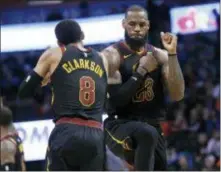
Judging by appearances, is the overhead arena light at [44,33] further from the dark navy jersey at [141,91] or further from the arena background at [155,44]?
the dark navy jersey at [141,91]

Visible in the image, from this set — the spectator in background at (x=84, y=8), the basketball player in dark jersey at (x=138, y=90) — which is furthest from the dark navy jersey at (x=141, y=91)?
the spectator in background at (x=84, y=8)

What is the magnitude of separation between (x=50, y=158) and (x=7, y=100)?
8418 millimetres

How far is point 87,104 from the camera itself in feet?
20.9

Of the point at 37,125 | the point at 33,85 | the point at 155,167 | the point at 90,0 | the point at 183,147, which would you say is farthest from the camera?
the point at 90,0

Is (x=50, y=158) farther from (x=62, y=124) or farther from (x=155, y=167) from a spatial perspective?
(x=155, y=167)

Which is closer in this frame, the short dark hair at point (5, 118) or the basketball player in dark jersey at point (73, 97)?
the basketball player in dark jersey at point (73, 97)

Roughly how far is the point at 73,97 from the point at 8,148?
292cm

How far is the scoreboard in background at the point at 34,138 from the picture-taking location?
1171 centimetres

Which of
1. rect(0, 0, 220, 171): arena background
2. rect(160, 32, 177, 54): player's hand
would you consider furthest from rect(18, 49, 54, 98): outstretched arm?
rect(0, 0, 220, 171): arena background

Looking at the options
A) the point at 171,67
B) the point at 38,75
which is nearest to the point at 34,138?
the point at 171,67

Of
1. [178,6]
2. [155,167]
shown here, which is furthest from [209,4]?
[155,167]

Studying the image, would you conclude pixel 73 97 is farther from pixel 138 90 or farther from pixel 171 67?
pixel 171 67

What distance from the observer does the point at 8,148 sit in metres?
9.02

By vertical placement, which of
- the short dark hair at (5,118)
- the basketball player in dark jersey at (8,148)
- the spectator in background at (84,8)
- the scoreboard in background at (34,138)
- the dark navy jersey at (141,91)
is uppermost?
the spectator in background at (84,8)
